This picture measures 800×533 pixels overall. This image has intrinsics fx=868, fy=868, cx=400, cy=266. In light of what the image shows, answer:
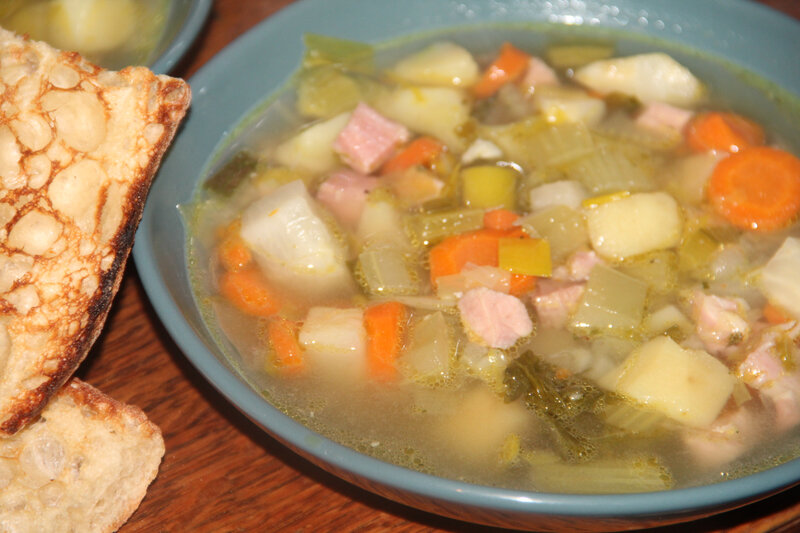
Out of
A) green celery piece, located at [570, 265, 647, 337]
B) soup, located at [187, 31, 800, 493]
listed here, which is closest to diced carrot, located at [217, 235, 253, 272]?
soup, located at [187, 31, 800, 493]

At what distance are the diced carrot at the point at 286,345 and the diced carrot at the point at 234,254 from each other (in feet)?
0.61

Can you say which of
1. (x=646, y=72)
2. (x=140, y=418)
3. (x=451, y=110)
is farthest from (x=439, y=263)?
(x=646, y=72)

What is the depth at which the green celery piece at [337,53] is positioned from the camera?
253 cm

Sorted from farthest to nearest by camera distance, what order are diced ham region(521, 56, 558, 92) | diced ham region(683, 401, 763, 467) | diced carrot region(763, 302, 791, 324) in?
1. diced ham region(521, 56, 558, 92)
2. diced carrot region(763, 302, 791, 324)
3. diced ham region(683, 401, 763, 467)

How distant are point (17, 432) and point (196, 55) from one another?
1.52 metres

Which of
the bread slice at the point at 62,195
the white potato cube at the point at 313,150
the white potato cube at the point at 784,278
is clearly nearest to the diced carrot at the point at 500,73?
the white potato cube at the point at 313,150

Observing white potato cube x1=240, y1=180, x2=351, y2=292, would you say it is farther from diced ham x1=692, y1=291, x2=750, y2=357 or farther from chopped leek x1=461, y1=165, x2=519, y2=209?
diced ham x1=692, y1=291, x2=750, y2=357

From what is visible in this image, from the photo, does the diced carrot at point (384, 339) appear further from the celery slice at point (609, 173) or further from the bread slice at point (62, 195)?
the celery slice at point (609, 173)

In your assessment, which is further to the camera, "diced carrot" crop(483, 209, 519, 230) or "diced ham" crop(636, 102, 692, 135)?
"diced ham" crop(636, 102, 692, 135)

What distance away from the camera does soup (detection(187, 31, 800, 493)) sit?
179 cm

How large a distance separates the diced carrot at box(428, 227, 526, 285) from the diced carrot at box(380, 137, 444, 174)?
12.0 inches

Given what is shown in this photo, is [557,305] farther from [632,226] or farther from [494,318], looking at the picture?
[632,226]

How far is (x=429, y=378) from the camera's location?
1870mm

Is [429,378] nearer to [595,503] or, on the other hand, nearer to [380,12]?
[595,503]
